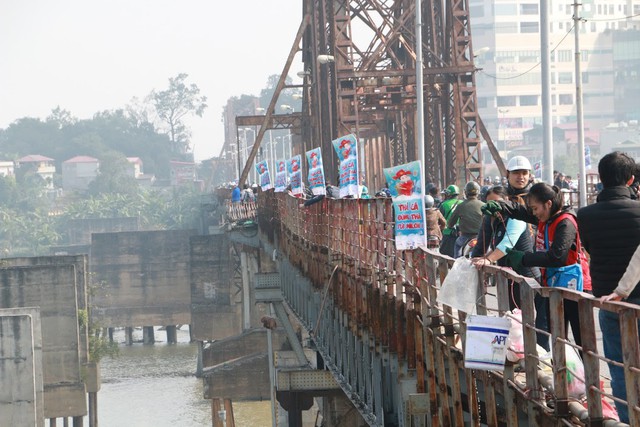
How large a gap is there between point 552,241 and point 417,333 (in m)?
3.14

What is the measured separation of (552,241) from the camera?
809 cm

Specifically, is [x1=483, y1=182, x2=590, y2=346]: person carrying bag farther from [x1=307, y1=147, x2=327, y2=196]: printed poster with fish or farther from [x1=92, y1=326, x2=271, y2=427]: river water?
[x1=92, y1=326, x2=271, y2=427]: river water

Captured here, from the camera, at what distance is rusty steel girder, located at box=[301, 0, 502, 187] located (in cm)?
3678

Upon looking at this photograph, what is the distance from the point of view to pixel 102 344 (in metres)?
60.5

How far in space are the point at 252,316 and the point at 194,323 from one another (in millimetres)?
12658

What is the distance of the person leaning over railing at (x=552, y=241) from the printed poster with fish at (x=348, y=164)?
9.56 metres

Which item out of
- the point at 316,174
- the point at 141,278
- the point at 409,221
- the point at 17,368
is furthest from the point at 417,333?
the point at 141,278

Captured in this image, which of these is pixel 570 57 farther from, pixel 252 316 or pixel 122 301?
pixel 252 316

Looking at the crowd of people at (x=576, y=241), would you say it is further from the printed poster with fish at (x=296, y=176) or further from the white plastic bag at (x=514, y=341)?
the printed poster with fish at (x=296, y=176)

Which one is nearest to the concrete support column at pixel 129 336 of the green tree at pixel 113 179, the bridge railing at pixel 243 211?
the bridge railing at pixel 243 211

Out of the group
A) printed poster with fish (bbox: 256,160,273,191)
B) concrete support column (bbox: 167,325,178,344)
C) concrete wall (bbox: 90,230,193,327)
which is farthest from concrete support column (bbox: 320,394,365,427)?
concrete support column (bbox: 167,325,178,344)

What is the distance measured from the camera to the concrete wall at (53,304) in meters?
49.6

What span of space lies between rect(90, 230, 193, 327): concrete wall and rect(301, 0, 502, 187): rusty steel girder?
123 ft

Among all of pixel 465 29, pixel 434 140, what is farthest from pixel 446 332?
pixel 434 140
